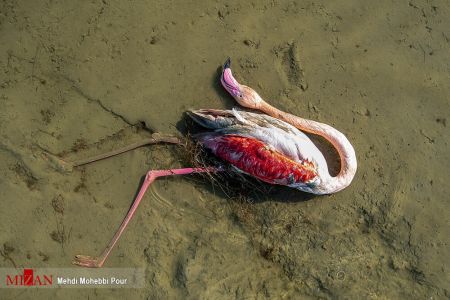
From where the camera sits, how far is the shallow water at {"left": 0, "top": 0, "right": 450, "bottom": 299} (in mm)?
4918

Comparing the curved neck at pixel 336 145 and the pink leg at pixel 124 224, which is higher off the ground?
the curved neck at pixel 336 145

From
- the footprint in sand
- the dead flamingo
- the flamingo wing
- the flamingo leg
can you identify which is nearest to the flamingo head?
the dead flamingo

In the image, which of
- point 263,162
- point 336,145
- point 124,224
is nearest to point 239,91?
point 263,162

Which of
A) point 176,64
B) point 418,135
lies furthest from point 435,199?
point 176,64

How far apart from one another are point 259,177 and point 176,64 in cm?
175

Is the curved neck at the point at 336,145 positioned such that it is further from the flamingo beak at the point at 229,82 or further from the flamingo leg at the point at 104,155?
the flamingo leg at the point at 104,155

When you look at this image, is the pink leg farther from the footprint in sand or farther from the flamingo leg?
the footprint in sand

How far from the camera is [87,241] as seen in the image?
497 centimetres

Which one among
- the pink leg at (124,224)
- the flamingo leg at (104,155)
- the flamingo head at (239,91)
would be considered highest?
the flamingo head at (239,91)

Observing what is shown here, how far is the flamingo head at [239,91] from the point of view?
15.8 feet

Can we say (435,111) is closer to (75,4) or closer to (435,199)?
(435,199)

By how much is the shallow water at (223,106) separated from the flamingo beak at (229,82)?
6.3 inches

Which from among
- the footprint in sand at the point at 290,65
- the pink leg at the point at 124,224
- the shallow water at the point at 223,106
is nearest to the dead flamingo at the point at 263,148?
the pink leg at the point at 124,224

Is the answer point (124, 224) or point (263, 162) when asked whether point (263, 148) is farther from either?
point (124, 224)
